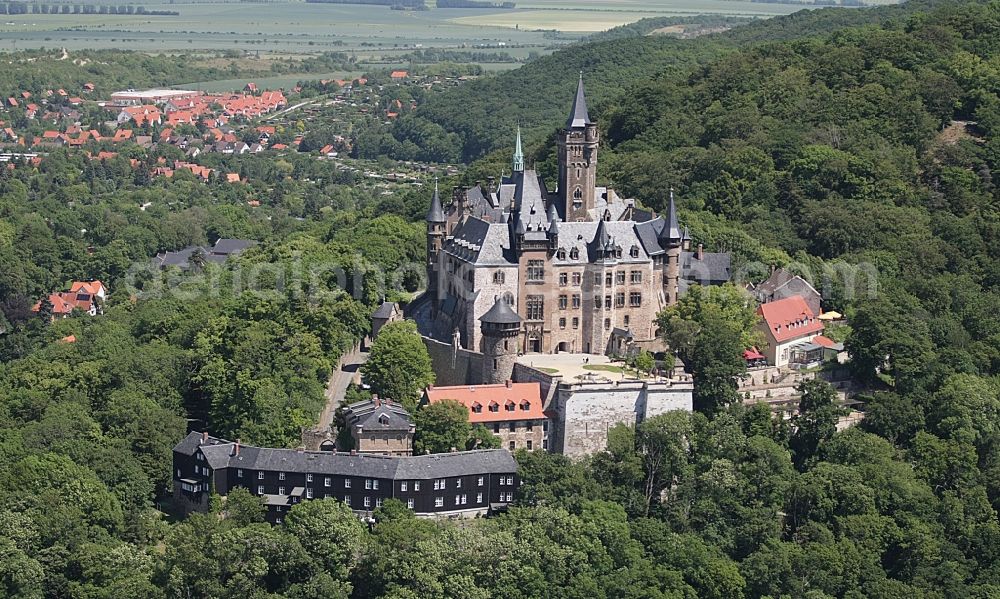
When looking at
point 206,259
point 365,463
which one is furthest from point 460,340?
point 206,259

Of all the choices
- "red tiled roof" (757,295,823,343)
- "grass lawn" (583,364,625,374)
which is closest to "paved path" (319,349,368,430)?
"grass lawn" (583,364,625,374)

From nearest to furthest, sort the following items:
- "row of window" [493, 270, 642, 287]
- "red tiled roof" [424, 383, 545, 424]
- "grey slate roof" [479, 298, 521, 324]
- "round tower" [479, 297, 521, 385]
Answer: "red tiled roof" [424, 383, 545, 424]
"grey slate roof" [479, 298, 521, 324]
"round tower" [479, 297, 521, 385]
"row of window" [493, 270, 642, 287]

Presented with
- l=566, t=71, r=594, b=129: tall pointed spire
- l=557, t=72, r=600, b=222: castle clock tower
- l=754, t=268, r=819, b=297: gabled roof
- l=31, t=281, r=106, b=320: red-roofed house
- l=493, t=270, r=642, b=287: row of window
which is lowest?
l=31, t=281, r=106, b=320: red-roofed house

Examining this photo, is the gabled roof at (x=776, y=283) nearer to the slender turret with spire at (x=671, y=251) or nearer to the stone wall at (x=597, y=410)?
the slender turret with spire at (x=671, y=251)

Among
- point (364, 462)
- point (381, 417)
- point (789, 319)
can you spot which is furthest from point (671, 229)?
point (364, 462)

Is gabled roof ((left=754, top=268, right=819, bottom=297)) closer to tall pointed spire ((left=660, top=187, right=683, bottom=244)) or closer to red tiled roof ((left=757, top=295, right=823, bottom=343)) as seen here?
red tiled roof ((left=757, top=295, right=823, bottom=343))

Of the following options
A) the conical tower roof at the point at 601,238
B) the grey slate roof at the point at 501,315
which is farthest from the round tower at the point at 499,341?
the conical tower roof at the point at 601,238
